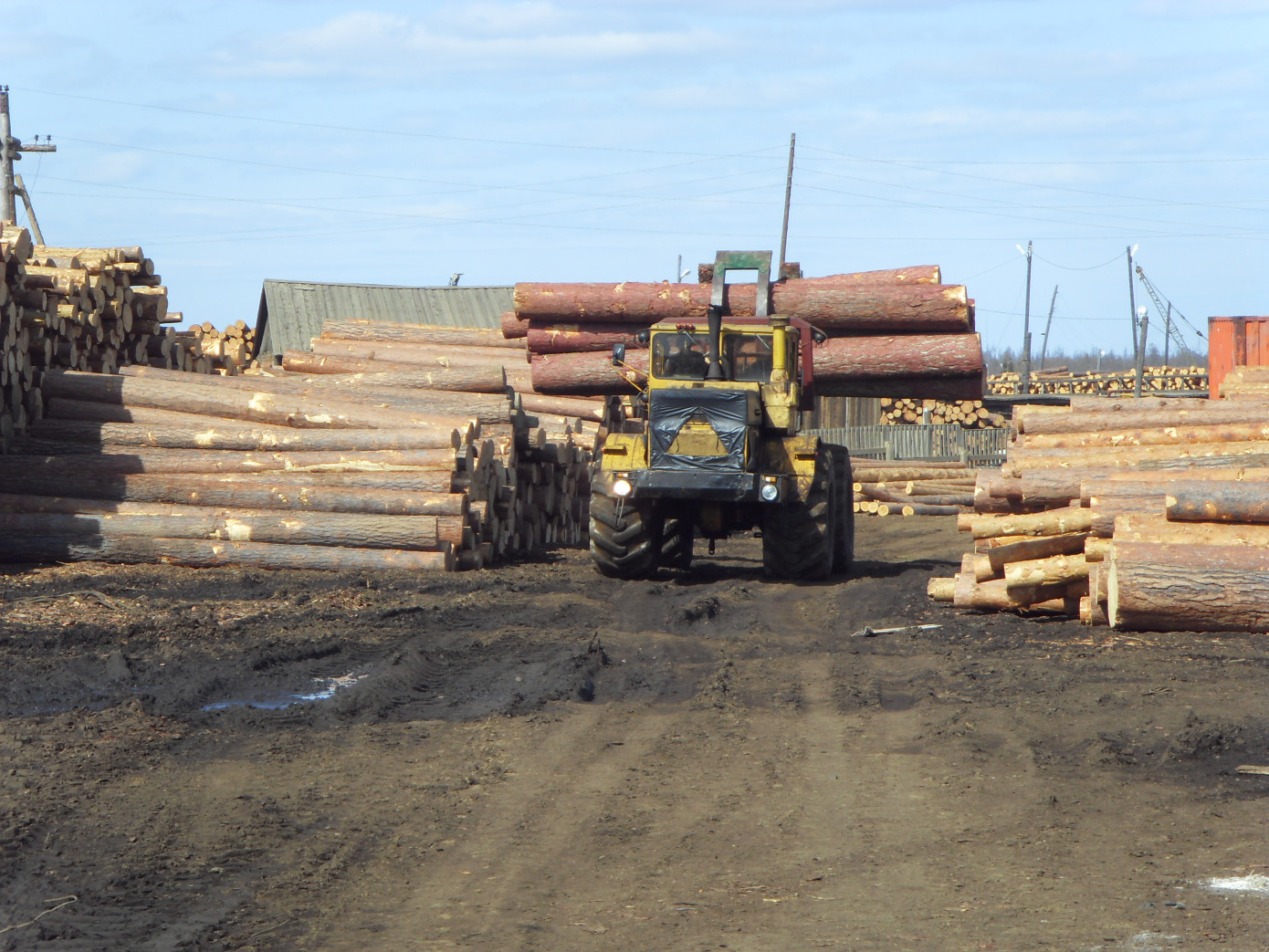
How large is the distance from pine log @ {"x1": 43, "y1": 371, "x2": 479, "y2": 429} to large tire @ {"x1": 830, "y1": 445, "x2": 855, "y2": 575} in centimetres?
430

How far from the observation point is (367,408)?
49.6ft

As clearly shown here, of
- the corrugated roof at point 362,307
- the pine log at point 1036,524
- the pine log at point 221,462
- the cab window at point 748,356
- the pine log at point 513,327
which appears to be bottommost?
the pine log at point 1036,524

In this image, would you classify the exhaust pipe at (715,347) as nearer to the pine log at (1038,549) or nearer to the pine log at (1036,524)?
the pine log at (1036,524)

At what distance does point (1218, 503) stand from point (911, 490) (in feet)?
57.5

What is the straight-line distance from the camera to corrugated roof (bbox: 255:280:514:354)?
36.1 meters

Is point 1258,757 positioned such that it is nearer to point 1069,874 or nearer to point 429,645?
point 1069,874

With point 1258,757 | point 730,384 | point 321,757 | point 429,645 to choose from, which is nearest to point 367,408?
point 730,384

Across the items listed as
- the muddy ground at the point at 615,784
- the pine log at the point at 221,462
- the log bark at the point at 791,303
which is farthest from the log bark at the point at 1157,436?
the pine log at the point at 221,462

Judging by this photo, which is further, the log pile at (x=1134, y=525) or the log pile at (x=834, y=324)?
the log pile at (x=834, y=324)

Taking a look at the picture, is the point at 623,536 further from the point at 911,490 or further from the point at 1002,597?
the point at 911,490

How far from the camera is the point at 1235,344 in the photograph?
31141 millimetres

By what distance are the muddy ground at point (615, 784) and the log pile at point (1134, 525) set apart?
0.35 meters

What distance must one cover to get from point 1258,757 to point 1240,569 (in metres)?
3.37

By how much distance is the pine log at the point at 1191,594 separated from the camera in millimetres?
9742
